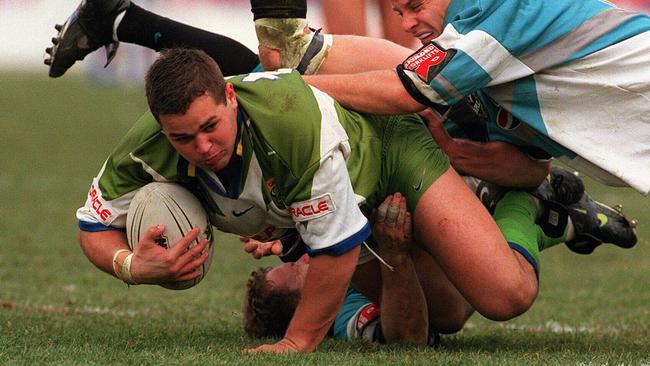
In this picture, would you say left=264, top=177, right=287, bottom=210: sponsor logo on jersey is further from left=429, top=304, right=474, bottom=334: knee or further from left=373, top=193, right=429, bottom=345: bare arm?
left=429, top=304, right=474, bottom=334: knee

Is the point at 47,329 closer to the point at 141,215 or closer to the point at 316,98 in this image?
the point at 141,215

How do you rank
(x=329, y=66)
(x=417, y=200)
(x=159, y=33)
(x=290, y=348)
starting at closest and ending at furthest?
(x=290, y=348) → (x=417, y=200) → (x=329, y=66) → (x=159, y=33)

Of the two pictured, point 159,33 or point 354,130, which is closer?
point 354,130

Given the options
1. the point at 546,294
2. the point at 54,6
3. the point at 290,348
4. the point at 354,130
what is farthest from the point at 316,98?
the point at 54,6

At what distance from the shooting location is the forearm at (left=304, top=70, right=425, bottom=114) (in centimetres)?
471

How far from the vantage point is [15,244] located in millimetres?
8352

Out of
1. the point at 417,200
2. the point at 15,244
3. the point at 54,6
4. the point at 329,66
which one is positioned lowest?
the point at 54,6

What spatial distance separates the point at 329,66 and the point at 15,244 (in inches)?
154

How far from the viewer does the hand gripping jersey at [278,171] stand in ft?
14.5

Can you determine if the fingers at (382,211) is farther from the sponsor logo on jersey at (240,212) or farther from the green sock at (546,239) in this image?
the green sock at (546,239)

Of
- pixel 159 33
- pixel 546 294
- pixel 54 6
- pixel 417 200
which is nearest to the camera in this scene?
pixel 417 200

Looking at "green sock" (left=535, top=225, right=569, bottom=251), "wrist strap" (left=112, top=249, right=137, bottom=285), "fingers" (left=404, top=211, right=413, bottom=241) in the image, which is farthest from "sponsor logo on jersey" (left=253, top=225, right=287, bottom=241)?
"green sock" (left=535, top=225, right=569, bottom=251)

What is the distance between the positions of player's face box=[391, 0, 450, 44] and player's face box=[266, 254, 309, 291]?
43.9 inches

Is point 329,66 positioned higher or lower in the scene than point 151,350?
higher
